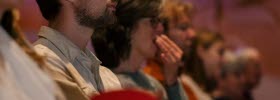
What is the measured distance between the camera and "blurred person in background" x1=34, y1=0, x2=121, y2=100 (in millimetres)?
1556

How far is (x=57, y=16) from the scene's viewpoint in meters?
1.68

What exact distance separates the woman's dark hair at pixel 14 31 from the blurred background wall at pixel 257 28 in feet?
9.09

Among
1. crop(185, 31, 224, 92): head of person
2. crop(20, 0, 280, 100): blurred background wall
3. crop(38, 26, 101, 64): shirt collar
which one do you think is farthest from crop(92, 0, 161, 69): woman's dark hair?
crop(20, 0, 280, 100): blurred background wall

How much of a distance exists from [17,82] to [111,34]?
927mm

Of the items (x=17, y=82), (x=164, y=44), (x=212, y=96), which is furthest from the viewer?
(x=212, y=96)

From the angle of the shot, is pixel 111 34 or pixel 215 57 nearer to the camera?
pixel 111 34

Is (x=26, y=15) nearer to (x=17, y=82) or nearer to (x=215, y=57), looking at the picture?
(x=215, y=57)

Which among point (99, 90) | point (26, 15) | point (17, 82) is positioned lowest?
point (17, 82)

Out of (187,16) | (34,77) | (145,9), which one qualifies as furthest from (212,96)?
(34,77)

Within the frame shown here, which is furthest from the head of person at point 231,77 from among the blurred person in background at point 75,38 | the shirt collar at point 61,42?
the shirt collar at point 61,42

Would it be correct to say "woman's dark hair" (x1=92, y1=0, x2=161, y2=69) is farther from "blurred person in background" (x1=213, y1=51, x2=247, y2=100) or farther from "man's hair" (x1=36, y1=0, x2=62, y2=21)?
"blurred person in background" (x1=213, y1=51, x2=247, y2=100)

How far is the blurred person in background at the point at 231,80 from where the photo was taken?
3.30m

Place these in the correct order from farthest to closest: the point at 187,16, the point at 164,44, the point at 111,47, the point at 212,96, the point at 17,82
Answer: the point at 212,96, the point at 187,16, the point at 164,44, the point at 111,47, the point at 17,82

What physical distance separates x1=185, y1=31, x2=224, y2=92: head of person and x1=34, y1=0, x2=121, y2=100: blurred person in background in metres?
1.15
